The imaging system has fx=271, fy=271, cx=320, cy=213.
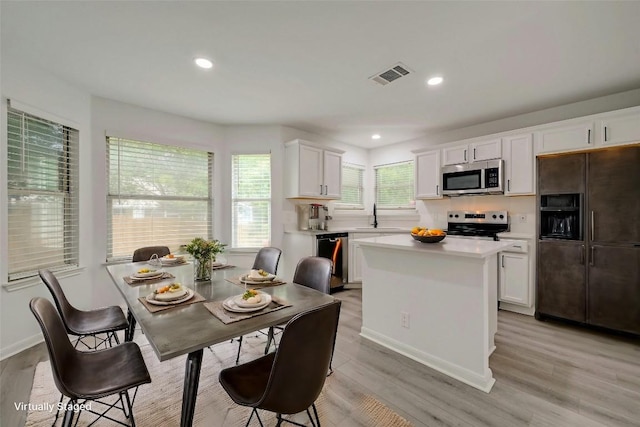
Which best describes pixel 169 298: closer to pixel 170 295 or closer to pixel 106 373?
pixel 170 295

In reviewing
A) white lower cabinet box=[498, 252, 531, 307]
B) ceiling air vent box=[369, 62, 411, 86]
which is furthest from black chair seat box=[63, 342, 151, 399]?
white lower cabinet box=[498, 252, 531, 307]

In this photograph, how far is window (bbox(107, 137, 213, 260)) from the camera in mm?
3459

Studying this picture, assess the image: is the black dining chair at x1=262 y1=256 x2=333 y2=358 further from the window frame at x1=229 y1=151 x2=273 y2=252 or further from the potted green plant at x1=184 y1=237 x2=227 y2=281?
the window frame at x1=229 y1=151 x2=273 y2=252

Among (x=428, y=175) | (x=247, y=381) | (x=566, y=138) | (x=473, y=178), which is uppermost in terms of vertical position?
(x=566, y=138)

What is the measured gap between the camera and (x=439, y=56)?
242cm

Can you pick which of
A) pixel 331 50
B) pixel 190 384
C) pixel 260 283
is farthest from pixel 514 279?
pixel 190 384

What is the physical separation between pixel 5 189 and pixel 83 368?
2.12 metres

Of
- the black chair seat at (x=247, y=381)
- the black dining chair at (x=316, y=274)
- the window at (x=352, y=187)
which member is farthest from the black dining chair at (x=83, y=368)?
the window at (x=352, y=187)

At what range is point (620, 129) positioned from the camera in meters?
2.85

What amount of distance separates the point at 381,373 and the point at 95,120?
417 cm

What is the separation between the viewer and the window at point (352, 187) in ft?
17.9

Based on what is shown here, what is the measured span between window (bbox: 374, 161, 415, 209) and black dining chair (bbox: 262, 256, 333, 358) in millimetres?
3323

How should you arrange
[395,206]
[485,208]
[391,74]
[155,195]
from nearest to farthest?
[391,74] < [155,195] < [485,208] < [395,206]

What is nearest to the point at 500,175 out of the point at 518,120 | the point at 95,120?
the point at 518,120
